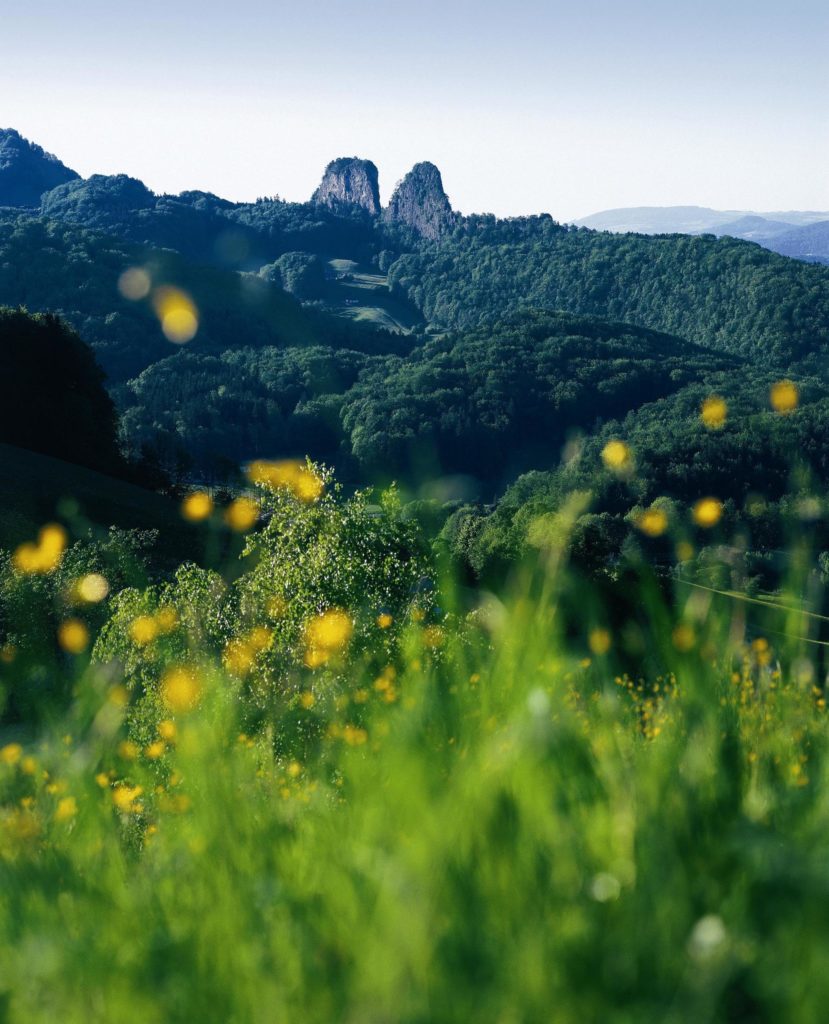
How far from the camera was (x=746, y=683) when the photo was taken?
4129 millimetres

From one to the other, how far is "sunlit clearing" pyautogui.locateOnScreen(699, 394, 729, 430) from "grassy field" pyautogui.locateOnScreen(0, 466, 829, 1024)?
168156 mm

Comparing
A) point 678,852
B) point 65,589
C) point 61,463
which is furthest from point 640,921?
point 61,463

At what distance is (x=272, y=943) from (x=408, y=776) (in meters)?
0.60

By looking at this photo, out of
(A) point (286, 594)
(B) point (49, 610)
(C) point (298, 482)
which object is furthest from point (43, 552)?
(A) point (286, 594)

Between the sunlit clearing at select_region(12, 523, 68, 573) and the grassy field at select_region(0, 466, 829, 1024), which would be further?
the sunlit clearing at select_region(12, 523, 68, 573)

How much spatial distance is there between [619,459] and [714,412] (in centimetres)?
3784

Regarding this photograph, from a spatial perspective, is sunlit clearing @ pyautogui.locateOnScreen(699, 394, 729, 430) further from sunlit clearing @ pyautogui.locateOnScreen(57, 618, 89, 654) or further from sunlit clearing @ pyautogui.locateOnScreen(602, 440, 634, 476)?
sunlit clearing @ pyautogui.locateOnScreen(57, 618, 89, 654)

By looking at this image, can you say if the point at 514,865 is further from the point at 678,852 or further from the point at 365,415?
the point at 365,415

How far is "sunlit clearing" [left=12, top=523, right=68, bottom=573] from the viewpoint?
3131 cm

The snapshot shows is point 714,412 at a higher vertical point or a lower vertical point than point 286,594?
lower

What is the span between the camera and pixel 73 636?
27938mm

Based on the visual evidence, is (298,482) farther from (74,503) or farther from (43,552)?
(74,503)

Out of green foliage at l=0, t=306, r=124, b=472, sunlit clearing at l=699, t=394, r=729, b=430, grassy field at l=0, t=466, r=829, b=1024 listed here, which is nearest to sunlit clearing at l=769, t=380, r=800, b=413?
sunlit clearing at l=699, t=394, r=729, b=430

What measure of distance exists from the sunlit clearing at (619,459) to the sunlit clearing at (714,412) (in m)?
17.8
